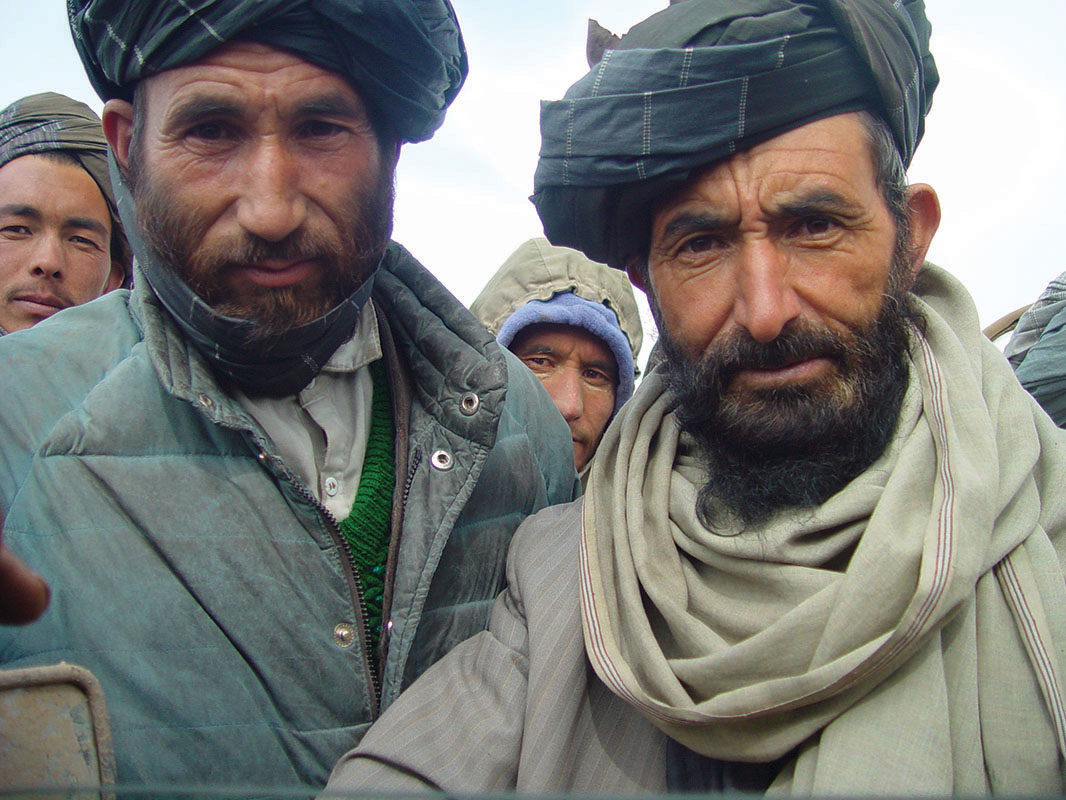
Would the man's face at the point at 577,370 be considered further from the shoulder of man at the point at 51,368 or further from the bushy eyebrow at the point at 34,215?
the shoulder of man at the point at 51,368

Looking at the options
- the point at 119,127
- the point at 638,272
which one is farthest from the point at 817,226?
the point at 119,127

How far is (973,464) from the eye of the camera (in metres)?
1.56

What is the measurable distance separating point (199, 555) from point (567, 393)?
221 cm

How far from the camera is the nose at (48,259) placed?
3.19 meters

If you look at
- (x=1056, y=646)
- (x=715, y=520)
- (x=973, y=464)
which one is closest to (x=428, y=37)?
(x=715, y=520)

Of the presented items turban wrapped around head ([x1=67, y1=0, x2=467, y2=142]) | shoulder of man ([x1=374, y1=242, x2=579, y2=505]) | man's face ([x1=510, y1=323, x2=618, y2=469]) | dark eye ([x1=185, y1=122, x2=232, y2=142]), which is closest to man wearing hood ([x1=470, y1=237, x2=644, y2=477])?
man's face ([x1=510, y1=323, x2=618, y2=469])

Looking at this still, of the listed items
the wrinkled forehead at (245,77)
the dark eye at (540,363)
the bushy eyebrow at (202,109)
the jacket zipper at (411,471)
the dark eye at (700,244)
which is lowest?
the dark eye at (540,363)

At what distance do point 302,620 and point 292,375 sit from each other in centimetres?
56

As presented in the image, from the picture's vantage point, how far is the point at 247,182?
189cm

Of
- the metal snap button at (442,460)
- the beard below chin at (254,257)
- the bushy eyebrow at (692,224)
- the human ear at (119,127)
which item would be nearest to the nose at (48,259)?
the human ear at (119,127)

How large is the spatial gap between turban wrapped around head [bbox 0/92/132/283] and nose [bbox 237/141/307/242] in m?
1.89

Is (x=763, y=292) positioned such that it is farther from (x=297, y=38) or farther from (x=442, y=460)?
(x=297, y=38)

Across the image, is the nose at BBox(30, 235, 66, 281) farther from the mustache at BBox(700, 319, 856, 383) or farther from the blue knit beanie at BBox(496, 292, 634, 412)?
the mustache at BBox(700, 319, 856, 383)

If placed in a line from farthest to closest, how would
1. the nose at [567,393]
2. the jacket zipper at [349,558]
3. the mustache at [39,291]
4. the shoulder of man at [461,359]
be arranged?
the nose at [567,393] → the mustache at [39,291] → the shoulder of man at [461,359] → the jacket zipper at [349,558]
